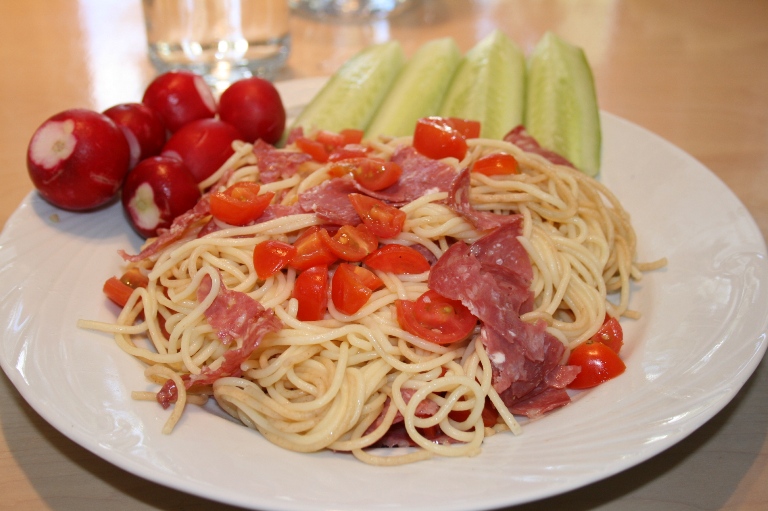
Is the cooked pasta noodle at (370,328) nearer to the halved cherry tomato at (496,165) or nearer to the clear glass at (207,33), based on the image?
the halved cherry tomato at (496,165)

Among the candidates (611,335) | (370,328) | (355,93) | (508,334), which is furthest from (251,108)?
(611,335)

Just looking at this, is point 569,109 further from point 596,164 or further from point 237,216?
point 237,216

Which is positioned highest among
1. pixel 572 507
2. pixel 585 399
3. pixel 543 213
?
pixel 543 213

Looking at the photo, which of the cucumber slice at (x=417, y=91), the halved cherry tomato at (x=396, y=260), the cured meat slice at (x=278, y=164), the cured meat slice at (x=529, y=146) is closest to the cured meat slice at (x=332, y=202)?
the halved cherry tomato at (x=396, y=260)

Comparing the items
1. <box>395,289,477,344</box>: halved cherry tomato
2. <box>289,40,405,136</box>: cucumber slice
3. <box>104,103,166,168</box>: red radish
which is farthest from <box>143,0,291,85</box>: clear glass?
<box>395,289,477,344</box>: halved cherry tomato

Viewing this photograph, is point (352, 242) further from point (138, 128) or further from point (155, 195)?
point (138, 128)

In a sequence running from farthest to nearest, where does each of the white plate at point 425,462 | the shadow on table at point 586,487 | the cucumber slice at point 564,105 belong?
the cucumber slice at point 564,105 < the shadow on table at point 586,487 < the white plate at point 425,462

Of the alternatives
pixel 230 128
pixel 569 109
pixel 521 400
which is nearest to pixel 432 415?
pixel 521 400
